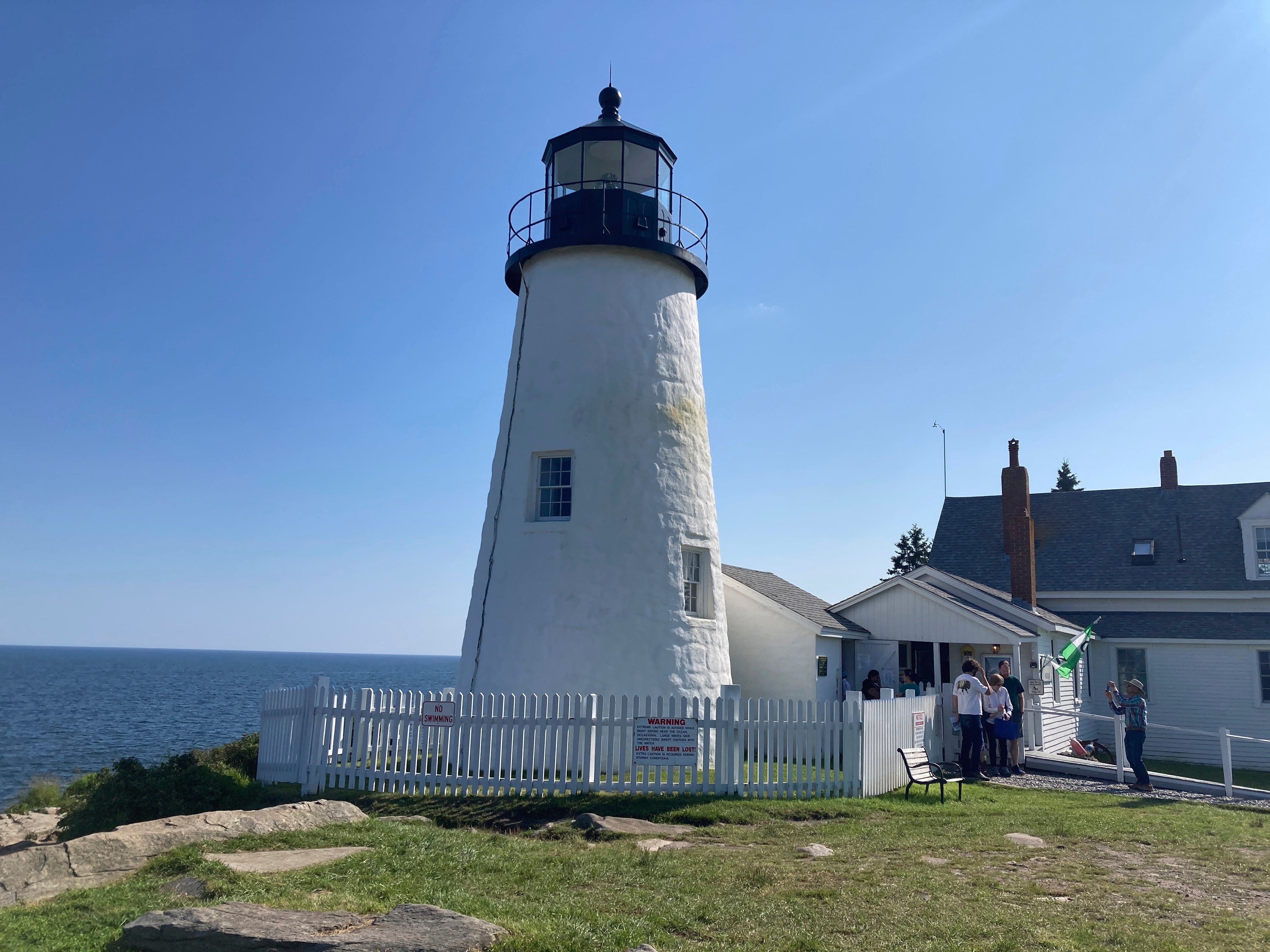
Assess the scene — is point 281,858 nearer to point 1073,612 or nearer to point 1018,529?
point 1018,529

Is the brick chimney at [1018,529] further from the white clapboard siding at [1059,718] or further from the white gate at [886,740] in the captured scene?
the white gate at [886,740]

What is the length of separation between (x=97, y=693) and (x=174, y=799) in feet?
240

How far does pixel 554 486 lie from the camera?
597 inches

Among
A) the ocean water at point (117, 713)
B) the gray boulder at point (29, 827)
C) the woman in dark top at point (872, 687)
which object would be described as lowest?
the ocean water at point (117, 713)

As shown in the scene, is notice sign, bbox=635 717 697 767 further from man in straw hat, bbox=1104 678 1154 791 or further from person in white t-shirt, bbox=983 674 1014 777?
man in straw hat, bbox=1104 678 1154 791

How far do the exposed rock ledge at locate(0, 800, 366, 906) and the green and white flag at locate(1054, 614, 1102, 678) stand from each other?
1723cm

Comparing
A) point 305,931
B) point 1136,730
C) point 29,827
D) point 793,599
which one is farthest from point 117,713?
point 305,931

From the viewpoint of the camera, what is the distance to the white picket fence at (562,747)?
38.2 feet

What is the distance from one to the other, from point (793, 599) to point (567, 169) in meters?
10.7

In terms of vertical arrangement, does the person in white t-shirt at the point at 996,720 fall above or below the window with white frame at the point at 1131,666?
below

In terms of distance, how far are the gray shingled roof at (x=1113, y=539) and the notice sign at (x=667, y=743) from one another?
62.9 ft

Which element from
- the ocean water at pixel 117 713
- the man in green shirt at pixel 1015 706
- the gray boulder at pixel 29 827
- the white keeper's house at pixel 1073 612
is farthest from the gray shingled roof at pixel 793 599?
the gray boulder at pixel 29 827

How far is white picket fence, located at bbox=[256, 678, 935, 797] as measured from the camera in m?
11.6

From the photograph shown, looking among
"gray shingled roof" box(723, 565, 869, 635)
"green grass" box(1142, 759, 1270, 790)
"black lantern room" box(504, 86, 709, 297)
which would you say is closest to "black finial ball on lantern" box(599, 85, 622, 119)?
"black lantern room" box(504, 86, 709, 297)
